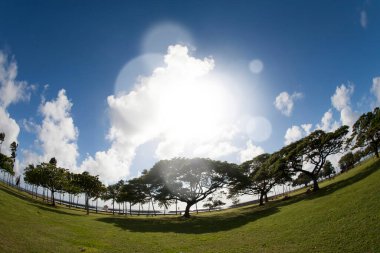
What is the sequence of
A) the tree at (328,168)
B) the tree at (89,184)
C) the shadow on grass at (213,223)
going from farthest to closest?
the tree at (328,168) → the tree at (89,184) → the shadow on grass at (213,223)

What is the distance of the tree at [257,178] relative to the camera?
63.6m

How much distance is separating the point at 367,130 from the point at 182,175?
45.3 metres

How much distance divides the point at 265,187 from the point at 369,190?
1780 inches

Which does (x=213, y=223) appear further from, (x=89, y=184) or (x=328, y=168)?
(x=328, y=168)

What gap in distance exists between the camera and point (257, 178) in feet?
233

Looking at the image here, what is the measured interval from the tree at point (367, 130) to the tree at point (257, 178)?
19.1 meters

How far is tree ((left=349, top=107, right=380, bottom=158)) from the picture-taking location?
53594 millimetres

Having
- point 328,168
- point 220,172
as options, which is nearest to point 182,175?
point 220,172

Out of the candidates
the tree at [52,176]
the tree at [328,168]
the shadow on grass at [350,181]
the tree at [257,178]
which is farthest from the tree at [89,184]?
the tree at [328,168]

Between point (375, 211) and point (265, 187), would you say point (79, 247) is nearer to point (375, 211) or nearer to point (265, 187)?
point (375, 211)

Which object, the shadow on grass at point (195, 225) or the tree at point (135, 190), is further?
the tree at point (135, 190)

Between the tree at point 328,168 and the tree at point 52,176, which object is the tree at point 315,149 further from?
the tree at point 328,168

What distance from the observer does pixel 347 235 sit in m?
19.4

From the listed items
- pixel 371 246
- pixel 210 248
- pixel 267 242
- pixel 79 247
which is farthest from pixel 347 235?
pixel 79 247
